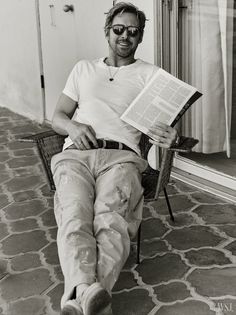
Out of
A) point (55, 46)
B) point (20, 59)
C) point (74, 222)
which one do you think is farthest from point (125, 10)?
point (20, 59)

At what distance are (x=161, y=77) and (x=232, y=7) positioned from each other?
949mm

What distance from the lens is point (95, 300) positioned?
204 cm

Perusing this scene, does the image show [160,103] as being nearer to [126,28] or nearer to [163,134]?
[163,134]

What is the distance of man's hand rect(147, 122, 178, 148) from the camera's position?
273 centimetres

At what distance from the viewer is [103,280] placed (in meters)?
2.20

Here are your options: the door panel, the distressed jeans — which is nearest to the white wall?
the door panel

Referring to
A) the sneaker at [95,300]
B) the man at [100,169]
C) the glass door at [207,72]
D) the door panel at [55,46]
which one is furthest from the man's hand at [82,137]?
the door panel at [55,46]

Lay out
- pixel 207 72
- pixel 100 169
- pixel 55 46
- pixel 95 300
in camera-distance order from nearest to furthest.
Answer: pixel 95 300 → pixel 100 169 → pixel 207 72 → pixel 55 46

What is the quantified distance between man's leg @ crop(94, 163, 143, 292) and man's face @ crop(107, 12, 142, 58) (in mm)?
680

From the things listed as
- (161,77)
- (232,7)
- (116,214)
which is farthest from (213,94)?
(116,214)

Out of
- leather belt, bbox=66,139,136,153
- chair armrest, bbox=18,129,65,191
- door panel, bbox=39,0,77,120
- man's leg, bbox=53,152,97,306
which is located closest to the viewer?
man's leg, bbox=53,152,97,306

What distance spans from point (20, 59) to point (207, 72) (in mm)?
2888

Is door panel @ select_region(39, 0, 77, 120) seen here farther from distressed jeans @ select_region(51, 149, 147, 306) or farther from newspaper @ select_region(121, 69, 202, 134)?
distressed jeans @ select_region(51, 149, 147, 306)

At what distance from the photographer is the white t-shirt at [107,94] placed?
289cm
